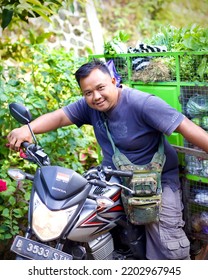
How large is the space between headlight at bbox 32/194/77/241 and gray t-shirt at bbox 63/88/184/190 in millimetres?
721

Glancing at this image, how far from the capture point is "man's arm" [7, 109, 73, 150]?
326 cm

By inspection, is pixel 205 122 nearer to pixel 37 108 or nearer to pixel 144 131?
pixel 144 131

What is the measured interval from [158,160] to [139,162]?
121mm

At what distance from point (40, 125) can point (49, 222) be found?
952 mm

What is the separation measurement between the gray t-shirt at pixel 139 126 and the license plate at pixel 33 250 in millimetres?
813

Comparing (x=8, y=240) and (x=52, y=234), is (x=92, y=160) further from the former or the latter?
(x=52, y=234)

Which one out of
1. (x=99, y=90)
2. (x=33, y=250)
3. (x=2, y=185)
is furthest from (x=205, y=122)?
(x=2, y=185)

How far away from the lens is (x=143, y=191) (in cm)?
306

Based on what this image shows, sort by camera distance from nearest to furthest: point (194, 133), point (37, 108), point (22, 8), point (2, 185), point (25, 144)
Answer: point (194, 133) → point (25, 144) → point (22, 8) → point (2, 185) → point (37, 108)

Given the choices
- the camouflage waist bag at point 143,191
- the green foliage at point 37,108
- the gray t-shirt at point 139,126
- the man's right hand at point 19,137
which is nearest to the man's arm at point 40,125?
the man's right hand at point 19,137

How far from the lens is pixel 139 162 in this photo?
10.5ft

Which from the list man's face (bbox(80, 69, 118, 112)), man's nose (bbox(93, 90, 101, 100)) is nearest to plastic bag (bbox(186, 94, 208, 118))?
man's face (bbox(80, 69, 118, 112))

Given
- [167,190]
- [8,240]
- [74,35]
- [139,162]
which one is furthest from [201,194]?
[74,35]

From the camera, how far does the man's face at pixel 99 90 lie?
3.04 metres
